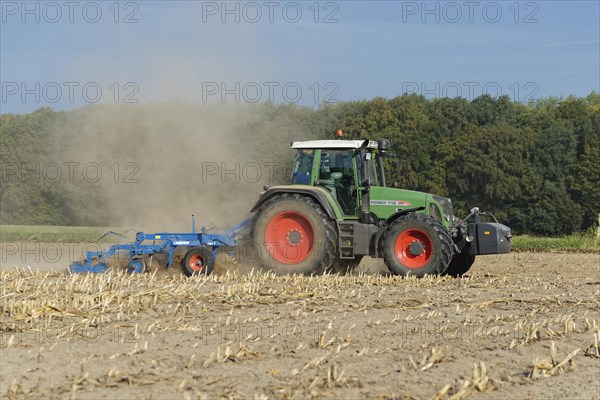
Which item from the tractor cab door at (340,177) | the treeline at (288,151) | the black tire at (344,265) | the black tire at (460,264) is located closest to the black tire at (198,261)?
the tractor cab door at (340,177)

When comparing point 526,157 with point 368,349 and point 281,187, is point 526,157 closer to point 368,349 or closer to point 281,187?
point 281,187

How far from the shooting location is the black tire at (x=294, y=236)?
12781 mm

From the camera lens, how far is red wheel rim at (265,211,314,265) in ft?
42.7

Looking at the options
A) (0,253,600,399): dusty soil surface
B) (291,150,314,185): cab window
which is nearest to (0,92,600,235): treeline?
(291,150,314,185): cab window

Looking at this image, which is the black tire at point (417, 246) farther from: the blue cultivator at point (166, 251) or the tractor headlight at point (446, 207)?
the blue cultivator at point (166, 251)

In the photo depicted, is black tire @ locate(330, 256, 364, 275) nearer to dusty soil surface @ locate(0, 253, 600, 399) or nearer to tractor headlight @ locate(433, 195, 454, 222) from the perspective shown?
tractor headlight @ locate(433, 195, 454, 222)

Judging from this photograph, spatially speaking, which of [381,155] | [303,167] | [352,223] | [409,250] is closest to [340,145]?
[303,167]

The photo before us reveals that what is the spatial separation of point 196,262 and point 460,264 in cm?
468

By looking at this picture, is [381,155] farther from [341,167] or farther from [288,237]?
[288,237]

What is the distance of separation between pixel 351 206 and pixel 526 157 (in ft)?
111

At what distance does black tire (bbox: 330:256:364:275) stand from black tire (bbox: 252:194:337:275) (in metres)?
1.23

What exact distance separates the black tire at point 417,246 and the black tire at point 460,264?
1.44 meters

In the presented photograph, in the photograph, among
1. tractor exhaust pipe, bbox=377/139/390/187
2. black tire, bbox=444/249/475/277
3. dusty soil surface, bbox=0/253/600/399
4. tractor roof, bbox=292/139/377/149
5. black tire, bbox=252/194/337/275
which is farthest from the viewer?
black tire, bbox=444/249/475/277

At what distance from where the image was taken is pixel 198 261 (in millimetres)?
12891
